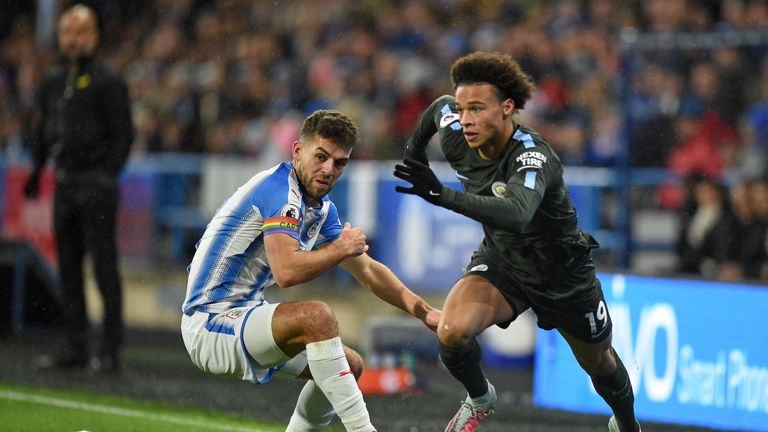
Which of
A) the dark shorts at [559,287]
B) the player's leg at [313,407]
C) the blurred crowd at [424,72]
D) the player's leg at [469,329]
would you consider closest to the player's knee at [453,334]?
the player's leg at [469,329]

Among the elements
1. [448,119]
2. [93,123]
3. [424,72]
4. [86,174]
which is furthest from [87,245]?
[424,72]

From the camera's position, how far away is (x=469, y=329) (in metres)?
6.60

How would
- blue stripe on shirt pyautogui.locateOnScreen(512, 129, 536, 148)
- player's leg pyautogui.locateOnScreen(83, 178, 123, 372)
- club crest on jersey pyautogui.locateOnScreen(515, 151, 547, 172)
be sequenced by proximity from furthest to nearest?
player's leg pyautogui.locateOnScreen(83, 178, 123, 372) < blue stripe on shirt pyautogui.locateOnScreen(512, 129, 536, 148) < club crest on jersey pyautogui.locateOnScreen(515, 151, 547, 172)

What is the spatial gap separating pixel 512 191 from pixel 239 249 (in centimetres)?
133

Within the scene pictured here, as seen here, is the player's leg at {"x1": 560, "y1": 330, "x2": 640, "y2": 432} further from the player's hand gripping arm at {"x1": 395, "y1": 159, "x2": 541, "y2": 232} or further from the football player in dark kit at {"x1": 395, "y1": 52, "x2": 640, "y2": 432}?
the player's hand gripping arm at {"x1": 395, "y1": 159, "x2": 541, "y2": 232}

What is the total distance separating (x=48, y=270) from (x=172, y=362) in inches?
81.5

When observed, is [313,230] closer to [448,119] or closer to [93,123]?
[448,119]

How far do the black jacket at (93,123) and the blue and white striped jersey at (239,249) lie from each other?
4.31 metres

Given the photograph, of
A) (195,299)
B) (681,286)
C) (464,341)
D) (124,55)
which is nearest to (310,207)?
(195,299)

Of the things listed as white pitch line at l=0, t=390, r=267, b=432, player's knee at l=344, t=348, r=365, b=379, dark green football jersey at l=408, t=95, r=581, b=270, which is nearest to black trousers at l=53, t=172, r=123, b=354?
white pitch line at l=0, t=390, r=267, b=432

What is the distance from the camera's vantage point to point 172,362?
11617 mm

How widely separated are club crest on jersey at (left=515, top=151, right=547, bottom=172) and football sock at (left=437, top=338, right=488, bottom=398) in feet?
3.34

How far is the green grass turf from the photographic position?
25.4 feet

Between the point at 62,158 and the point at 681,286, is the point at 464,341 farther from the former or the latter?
the point at 62,158
